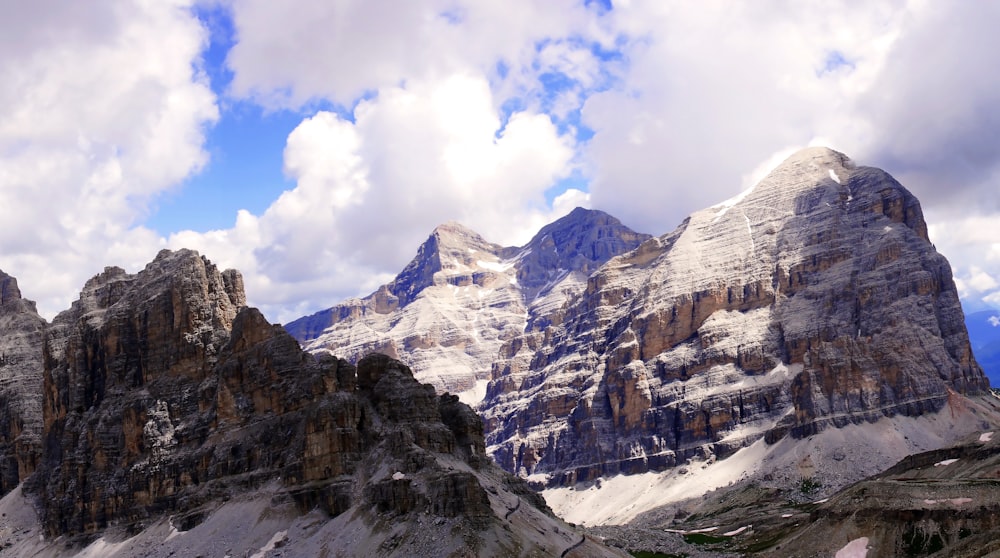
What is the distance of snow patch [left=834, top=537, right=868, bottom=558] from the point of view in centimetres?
17338

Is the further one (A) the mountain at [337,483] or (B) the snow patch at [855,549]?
(B) the snow patch at [855,549]

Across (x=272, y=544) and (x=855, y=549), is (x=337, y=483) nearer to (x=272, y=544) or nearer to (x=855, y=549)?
(x=272, y=544)

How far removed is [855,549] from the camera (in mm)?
175250

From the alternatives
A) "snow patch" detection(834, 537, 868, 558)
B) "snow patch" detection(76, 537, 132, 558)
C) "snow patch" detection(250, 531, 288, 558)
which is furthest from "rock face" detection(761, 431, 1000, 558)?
"snow patch" detection(76, 537, 132, 558)

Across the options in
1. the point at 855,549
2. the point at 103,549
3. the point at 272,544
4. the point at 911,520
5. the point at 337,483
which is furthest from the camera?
the point at 103,549

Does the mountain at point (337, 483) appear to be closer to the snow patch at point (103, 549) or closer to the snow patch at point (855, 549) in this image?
the snow patch at point (103, 549)

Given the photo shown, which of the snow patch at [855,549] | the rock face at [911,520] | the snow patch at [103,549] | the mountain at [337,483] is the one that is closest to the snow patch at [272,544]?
the mountain at [337,483]

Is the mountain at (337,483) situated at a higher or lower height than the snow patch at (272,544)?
higher

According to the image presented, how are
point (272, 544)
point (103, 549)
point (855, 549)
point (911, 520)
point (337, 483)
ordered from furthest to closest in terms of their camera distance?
1. point (103, 549)
2. point (855, 549)
3. point (337, 483)
4. point (911, 520)
5. point (272, 544)

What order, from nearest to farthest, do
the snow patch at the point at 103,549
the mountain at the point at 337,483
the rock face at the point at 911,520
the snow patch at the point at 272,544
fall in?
1. the mountain at the point at 337,483
2. the rock face at the point at 911,520
3. the snow patch at the point at 272,544
4. the snow patch at the point at 103,549

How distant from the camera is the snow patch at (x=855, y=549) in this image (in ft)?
569

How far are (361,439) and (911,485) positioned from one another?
82055 millimetres

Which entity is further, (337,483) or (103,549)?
(103,549)

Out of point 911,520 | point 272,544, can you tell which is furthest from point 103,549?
point 911,520
